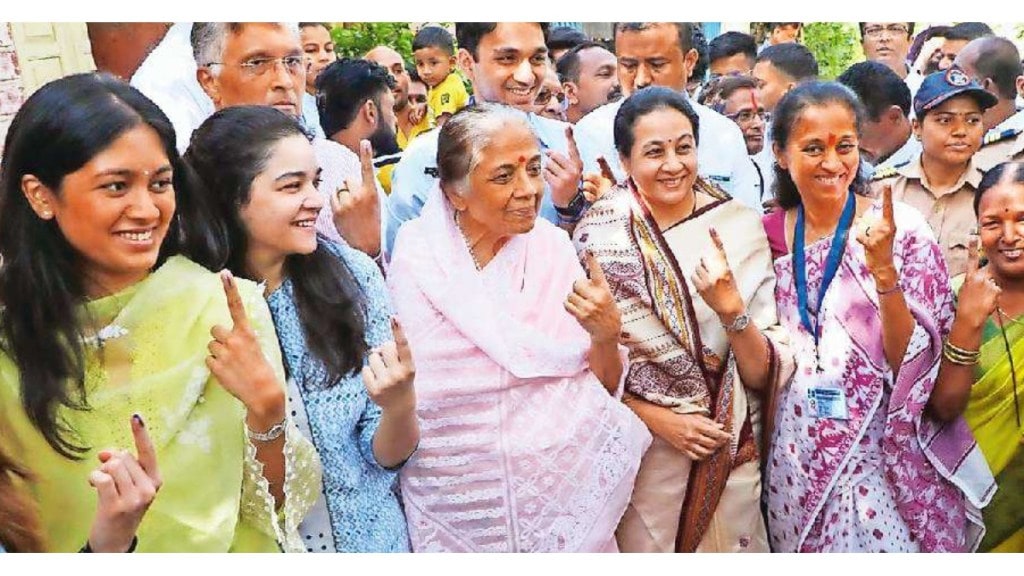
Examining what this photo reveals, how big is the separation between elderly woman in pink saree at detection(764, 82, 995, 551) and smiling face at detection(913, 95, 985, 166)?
19 cm

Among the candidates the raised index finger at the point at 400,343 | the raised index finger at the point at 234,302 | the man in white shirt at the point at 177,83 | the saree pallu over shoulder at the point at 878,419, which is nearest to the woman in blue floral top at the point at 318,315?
the raised index finger at the point at 400,343

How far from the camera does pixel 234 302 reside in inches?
97.2

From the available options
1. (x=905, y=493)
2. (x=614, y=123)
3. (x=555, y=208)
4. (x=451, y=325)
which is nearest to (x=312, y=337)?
(x=451, y=325)

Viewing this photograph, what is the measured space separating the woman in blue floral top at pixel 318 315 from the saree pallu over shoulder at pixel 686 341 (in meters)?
0.59

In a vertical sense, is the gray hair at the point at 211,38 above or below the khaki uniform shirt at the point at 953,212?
above

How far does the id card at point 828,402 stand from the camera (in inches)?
120

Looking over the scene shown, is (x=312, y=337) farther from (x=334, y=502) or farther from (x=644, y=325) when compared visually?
(x=644, y=325)

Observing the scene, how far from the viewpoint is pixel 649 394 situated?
10.1 feet

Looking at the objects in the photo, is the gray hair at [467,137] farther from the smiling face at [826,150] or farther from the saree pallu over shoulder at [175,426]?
the smiling face at [826,150]

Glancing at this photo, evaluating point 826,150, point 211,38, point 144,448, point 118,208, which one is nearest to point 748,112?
point 826,150

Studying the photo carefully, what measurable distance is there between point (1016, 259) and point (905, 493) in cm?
62

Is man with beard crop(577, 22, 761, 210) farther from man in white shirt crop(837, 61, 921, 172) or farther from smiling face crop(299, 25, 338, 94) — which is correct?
smiling face crop(299, 25, 338, 94)

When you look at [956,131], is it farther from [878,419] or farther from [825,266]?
[878,419]

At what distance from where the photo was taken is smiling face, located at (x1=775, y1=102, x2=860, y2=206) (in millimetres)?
2986
